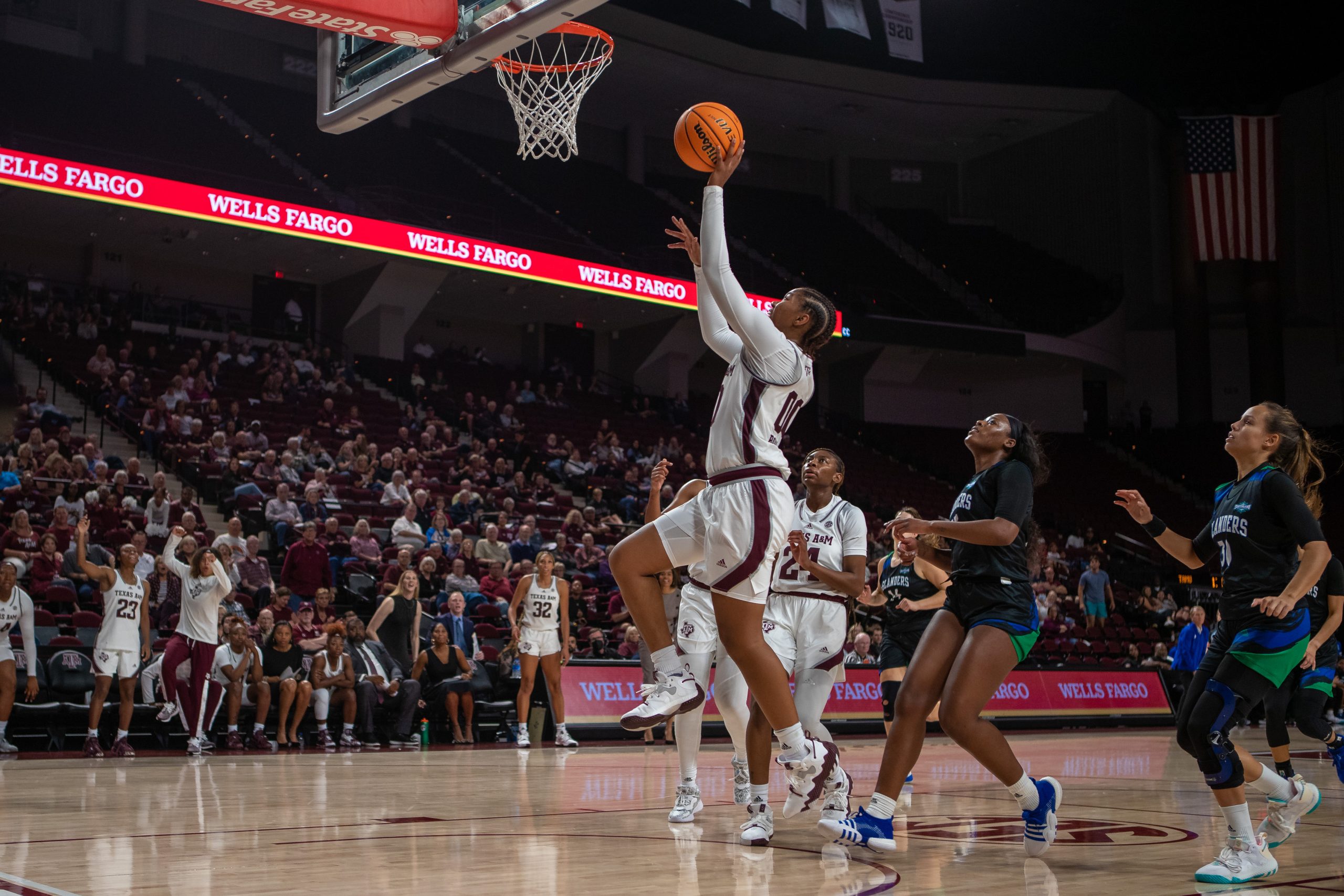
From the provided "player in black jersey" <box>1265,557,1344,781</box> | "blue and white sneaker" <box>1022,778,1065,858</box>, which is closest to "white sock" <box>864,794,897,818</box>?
"blue and white sneaker" <box>1022,778,1065,858</box>

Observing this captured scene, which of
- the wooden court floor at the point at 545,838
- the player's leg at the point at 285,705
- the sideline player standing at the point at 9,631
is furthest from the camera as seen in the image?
the player's leg at the point at 285,705

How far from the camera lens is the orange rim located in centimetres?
1070

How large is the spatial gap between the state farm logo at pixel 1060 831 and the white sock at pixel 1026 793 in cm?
47

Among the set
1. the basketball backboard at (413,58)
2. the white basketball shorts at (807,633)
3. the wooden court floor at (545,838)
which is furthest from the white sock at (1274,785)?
the basketball backboard at (413,58)

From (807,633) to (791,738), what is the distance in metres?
1.67

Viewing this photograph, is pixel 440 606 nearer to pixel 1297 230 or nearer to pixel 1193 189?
pixel 1193 189

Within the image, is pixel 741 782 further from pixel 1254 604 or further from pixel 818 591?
pixel 1254 604

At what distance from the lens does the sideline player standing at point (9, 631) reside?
34.7 feet

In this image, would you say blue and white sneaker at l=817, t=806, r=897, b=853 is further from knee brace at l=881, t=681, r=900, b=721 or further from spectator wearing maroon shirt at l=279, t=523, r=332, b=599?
spectator wearing maroon shirt at l=279, t=523, r=332, b=599

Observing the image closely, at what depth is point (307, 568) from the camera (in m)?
13.7

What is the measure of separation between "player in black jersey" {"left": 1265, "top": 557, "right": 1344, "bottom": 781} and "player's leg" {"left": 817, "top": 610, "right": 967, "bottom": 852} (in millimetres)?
1278

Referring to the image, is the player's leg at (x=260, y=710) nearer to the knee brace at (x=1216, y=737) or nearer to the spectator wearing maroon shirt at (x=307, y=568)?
the spectator wearing maroon shirt at (x=307, y=568)

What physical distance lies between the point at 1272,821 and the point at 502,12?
628cm

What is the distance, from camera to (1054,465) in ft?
106
